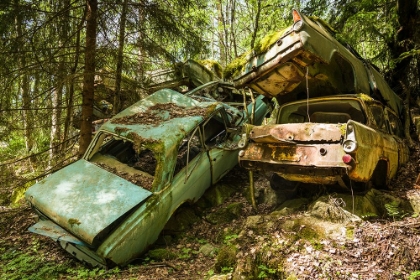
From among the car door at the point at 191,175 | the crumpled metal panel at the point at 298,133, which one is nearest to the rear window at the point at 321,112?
the crumpled metal panel at the point at 298,133

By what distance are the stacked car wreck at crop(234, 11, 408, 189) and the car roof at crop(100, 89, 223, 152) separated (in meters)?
0.93

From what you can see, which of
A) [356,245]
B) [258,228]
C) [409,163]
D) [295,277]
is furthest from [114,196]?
[409,163]

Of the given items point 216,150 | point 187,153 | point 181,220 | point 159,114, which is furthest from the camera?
point 216,150

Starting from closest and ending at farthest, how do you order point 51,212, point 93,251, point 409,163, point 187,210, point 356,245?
point 356,245 → point 93,251 → point 51,212 → point 187,210 → point 409,163

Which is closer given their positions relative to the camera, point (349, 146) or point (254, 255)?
point (254, 255)

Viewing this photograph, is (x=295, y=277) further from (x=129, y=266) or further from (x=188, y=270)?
(x=129, y=266)

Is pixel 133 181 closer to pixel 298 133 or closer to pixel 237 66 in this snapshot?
pixel 298 133

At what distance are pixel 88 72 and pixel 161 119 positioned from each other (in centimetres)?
198

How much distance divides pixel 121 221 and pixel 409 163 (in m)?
5.75

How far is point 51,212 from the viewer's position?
3982 millimetres

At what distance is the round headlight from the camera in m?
3.67

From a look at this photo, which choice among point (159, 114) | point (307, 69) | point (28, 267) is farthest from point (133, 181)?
point (307, 69)

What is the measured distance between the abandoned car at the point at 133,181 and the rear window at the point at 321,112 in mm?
1043

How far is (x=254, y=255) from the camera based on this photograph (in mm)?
3385
